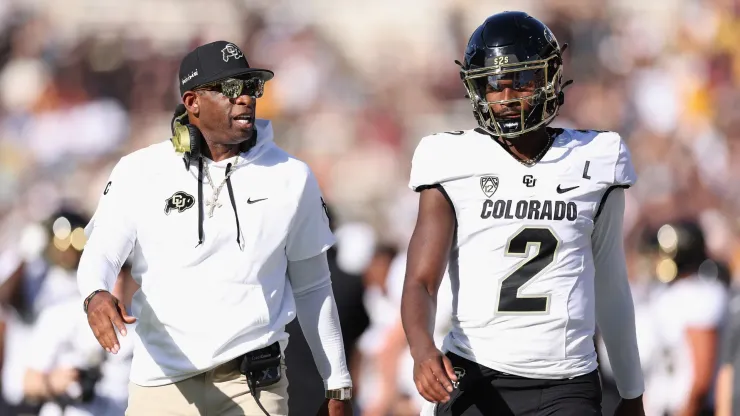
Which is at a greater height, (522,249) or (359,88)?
(522,249)

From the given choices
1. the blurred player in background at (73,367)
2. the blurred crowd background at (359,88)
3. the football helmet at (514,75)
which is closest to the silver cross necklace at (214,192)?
the football helmet at (514,75)

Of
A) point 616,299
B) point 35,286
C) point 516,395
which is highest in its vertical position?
point 616,299

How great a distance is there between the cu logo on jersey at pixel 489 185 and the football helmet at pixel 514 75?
0.45ft

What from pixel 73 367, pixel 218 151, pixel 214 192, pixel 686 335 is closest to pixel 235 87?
pixel 218 151

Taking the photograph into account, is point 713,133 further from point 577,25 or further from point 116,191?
point 116,191

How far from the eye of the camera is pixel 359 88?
10.5 meters

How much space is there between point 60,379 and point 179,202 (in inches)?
105

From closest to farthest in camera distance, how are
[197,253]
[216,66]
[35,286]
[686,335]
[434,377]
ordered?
[434,377]
[197,253]
[216,66]
[686,335]
[35,286]

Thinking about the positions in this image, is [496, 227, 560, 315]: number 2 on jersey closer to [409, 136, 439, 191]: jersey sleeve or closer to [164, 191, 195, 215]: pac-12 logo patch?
[409, 136, 439, 191]: jersey sleeve

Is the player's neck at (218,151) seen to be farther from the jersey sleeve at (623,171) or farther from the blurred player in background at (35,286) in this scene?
the blurred player in background at (35,286)

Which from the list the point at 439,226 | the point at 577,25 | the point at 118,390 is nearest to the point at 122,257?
the point at 439,226

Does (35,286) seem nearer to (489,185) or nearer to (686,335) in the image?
(686,335)

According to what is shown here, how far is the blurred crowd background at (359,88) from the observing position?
10070 millimetres

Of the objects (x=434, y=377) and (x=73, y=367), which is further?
(x=73, y=367)
